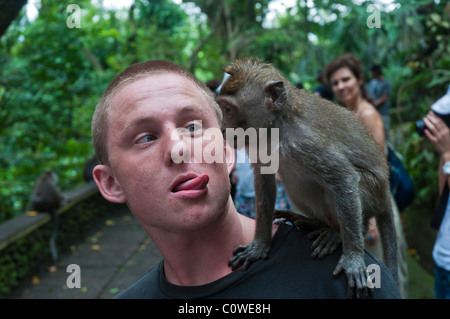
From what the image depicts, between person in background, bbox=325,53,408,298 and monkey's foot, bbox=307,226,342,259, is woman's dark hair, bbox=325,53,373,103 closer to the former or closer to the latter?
person in background, bbox=325,53,408,298

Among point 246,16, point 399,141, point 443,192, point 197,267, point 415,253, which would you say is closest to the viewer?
point 197,267

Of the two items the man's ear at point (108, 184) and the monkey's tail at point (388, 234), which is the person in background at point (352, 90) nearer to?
the monkey's tail at point (388, 234)

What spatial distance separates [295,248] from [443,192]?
1.85 meters

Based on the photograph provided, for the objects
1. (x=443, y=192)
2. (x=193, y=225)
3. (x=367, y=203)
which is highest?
(x=193, y=225)

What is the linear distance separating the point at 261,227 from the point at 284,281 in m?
0.42

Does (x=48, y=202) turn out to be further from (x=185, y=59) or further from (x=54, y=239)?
(x=185, y=59)

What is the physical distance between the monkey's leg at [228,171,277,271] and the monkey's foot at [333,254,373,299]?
0.73 ft

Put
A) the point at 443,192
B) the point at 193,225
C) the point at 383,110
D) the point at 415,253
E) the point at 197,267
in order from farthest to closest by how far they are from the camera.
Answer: the point at 415,253
the point at 383,110
the point at 443,192
the point at 197,267
the point at 193,225

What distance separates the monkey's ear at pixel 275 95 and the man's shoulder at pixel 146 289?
77cm

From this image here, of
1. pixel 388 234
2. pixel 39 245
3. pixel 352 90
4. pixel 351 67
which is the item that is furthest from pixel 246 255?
pixel 39 245

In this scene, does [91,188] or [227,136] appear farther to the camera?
[91,188]

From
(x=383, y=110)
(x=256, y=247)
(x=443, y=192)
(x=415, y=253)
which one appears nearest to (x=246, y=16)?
(x=383, y=110)

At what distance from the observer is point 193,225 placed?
46.8 inches
